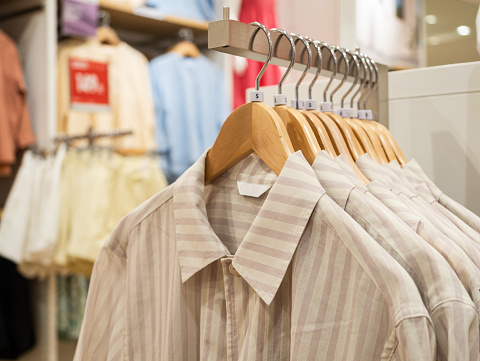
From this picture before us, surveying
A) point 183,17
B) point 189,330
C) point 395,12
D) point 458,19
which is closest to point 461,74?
point 189,330

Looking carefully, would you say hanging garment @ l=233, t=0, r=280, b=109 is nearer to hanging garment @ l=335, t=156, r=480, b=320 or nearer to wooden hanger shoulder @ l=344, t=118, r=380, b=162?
wooden hanger shoulder @ l=344, t=118, r=380, b=162

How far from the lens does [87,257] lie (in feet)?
5.98

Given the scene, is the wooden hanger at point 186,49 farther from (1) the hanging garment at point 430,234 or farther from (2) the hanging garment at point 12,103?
(1) the hanging garment at point 430,234

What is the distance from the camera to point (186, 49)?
2.57 m

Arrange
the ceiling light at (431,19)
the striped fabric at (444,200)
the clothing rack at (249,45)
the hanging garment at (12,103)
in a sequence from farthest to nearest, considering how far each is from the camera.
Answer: the ceiling light at (431,19) → the hanging garment at (12,103) → the striped fabric at (444,200) → the clothing rack at (249,45)

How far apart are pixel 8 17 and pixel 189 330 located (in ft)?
6.49

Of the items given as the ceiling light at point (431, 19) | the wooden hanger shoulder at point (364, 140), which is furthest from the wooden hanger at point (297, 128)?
the ceiling light at point (431, 19)

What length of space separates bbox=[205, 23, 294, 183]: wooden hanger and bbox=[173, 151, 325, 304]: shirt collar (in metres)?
0.04

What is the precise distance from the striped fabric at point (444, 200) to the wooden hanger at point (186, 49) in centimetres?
195

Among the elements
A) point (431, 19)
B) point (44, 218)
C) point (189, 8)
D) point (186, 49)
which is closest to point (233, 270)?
point (44, 218)

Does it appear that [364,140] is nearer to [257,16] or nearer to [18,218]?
[18,218]

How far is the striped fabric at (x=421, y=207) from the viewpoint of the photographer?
2.00 ft

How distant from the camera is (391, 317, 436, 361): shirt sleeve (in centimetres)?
49

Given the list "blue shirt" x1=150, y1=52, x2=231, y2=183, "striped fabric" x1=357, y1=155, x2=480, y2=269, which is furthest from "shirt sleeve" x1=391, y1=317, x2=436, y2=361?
"blue shirt" x1=150, y1=52, x2=231, y2=183
